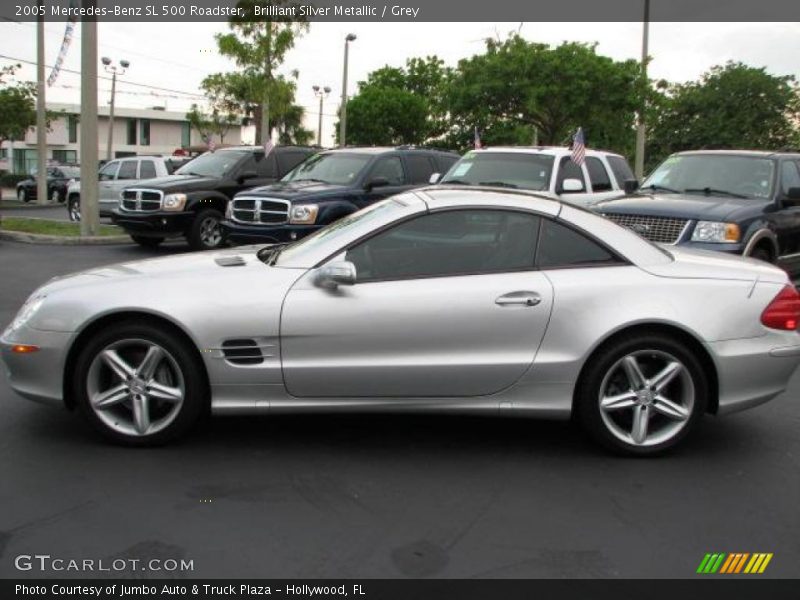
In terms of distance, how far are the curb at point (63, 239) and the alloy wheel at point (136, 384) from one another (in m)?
11.1

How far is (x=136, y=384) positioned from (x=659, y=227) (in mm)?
5854

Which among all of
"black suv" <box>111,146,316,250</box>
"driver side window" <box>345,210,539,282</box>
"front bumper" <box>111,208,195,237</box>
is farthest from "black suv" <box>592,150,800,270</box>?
"front bumper" <box>111,208,195,237</box>

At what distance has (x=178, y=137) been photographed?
77438mm

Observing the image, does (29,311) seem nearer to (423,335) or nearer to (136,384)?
(136,384)

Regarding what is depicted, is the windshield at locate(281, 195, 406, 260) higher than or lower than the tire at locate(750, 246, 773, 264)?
higher

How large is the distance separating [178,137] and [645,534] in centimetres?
7845

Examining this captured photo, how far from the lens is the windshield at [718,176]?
380 inches

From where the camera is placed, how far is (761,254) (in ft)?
29.5

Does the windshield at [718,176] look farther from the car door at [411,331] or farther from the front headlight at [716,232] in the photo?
the car door at [411,331]

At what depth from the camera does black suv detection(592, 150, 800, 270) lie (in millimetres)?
8438

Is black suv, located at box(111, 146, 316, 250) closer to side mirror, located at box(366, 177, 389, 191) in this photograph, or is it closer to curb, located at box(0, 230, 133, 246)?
curb, located at box(0, 230, 133, 246)
